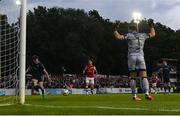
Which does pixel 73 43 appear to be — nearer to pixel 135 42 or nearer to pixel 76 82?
pixel 76 82

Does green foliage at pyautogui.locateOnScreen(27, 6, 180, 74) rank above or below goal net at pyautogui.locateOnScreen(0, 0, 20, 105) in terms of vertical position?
above

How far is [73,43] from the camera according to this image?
105250mm

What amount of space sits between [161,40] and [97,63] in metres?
28.2

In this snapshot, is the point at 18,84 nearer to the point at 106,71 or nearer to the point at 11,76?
the point at 11,76

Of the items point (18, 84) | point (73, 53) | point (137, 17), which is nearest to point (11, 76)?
point (18, 84)

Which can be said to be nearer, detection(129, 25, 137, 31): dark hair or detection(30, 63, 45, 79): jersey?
detection(129, 25, 137, 31): dark hair

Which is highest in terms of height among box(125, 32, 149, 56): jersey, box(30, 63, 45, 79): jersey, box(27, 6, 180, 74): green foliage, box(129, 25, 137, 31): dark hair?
box(27, 6, 180, 74): green foliage

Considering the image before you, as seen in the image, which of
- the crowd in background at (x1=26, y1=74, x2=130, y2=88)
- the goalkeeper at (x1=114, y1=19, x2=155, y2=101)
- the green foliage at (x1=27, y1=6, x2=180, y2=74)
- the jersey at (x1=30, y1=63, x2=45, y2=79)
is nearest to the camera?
the goalkeeper at (x1=114, y1=19, x2=155, y2=101)

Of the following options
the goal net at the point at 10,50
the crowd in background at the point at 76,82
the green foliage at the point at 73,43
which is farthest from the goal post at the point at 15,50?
the green foliage at the point at 73,43

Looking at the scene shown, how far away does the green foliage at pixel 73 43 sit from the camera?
10238 cm

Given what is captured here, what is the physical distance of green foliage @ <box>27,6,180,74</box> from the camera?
102375 millimetres

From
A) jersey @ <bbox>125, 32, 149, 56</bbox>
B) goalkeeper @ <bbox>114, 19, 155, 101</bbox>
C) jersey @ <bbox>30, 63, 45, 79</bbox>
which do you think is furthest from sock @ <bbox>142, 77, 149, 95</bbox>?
jersey @ <bbox>30, 63, 45, 79</bbox>

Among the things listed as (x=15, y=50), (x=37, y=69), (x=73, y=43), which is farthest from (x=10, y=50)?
(x=73, y=43)

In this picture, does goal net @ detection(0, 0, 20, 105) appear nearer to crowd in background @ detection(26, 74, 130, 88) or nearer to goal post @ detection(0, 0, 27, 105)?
goal post @ detection(0, 0, 27, 105)
